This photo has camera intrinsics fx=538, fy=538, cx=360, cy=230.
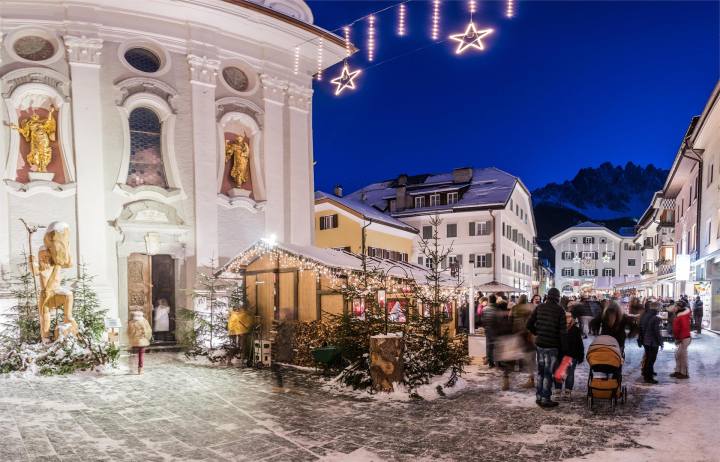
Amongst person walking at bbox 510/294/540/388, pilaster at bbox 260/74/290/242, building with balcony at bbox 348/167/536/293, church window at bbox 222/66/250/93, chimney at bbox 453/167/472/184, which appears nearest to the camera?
person walking at bbox 510/294/540/388

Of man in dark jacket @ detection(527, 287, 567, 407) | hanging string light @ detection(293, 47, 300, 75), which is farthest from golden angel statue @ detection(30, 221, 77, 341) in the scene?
hanging string light @ detection(293, 47, 300, 75)

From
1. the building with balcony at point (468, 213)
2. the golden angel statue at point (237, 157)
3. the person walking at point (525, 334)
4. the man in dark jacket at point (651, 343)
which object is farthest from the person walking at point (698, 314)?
the golden angel statue at point (237, 157)

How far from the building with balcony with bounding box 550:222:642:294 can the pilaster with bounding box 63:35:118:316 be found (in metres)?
82.6

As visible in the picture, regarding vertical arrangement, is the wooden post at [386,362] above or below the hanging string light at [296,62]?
below

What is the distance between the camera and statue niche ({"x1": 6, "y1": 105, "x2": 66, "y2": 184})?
1611 centimetres

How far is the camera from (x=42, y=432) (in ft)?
24.4

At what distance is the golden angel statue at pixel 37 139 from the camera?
16141mm

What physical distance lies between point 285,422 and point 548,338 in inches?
176

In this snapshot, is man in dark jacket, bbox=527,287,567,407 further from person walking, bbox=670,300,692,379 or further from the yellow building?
the yellow building

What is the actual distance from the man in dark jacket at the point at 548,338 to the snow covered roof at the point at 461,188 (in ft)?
107

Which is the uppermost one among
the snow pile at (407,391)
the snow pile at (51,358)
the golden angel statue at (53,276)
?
the golden angel statue at (53,276)

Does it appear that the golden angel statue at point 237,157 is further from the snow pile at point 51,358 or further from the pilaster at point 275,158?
the snow pile at point 51,358

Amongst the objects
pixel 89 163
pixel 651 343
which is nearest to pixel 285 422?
pixel 651 343

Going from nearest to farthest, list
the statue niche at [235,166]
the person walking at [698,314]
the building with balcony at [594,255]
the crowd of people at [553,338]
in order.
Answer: the crowd of people at [553,338], the statue niche at [235,166], the person walking at [698,314], the building with balcony at [594,255]
